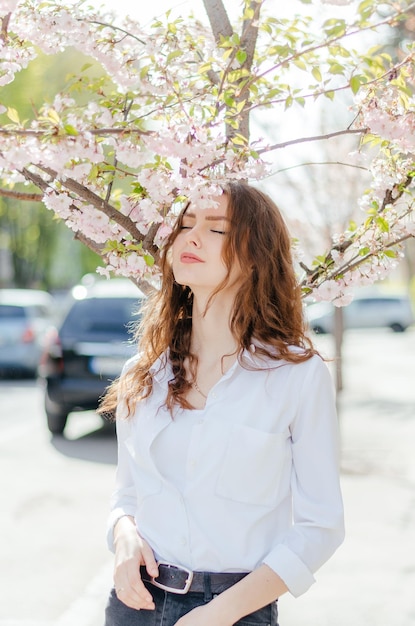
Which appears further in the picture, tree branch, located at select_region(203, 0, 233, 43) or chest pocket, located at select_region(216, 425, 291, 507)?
tree branch, located at select_region(203, 0, 233, 43)

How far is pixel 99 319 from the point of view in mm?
9719

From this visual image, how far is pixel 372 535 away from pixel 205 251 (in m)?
3.82

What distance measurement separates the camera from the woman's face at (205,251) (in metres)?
2.19

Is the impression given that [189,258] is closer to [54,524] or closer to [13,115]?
[13,115]

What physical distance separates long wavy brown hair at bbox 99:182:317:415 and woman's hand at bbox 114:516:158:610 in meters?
0.33

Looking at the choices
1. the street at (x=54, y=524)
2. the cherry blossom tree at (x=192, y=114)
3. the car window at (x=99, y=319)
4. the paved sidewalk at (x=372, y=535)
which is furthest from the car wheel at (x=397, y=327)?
the cherry blossom tree at (x=192, y=114)

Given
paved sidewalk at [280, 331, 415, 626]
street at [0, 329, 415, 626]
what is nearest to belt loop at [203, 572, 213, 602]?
street at [0, 329, 415, 626]

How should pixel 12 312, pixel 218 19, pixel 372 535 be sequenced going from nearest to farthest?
pixel 218 19 → pixel 372 535 → pixel 12 312

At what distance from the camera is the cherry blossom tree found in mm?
2186

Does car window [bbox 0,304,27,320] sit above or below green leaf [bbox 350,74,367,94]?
below

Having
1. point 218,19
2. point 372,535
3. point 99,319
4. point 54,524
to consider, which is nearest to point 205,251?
point 218,19

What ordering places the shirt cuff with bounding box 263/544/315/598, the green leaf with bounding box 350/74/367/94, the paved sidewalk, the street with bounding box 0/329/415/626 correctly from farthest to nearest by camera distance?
the street with bounding box 0/329/415/626, the paved sidewalk, the green leaf with bounding box 350/74/367/94, the shirt cuff with bounding box 263/544/315/598

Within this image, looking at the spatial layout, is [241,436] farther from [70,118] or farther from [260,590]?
[70,118]

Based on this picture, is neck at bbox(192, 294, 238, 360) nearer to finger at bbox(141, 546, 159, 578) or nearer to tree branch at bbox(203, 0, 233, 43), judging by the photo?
finger at bbox(141, 546, 159, 578)
